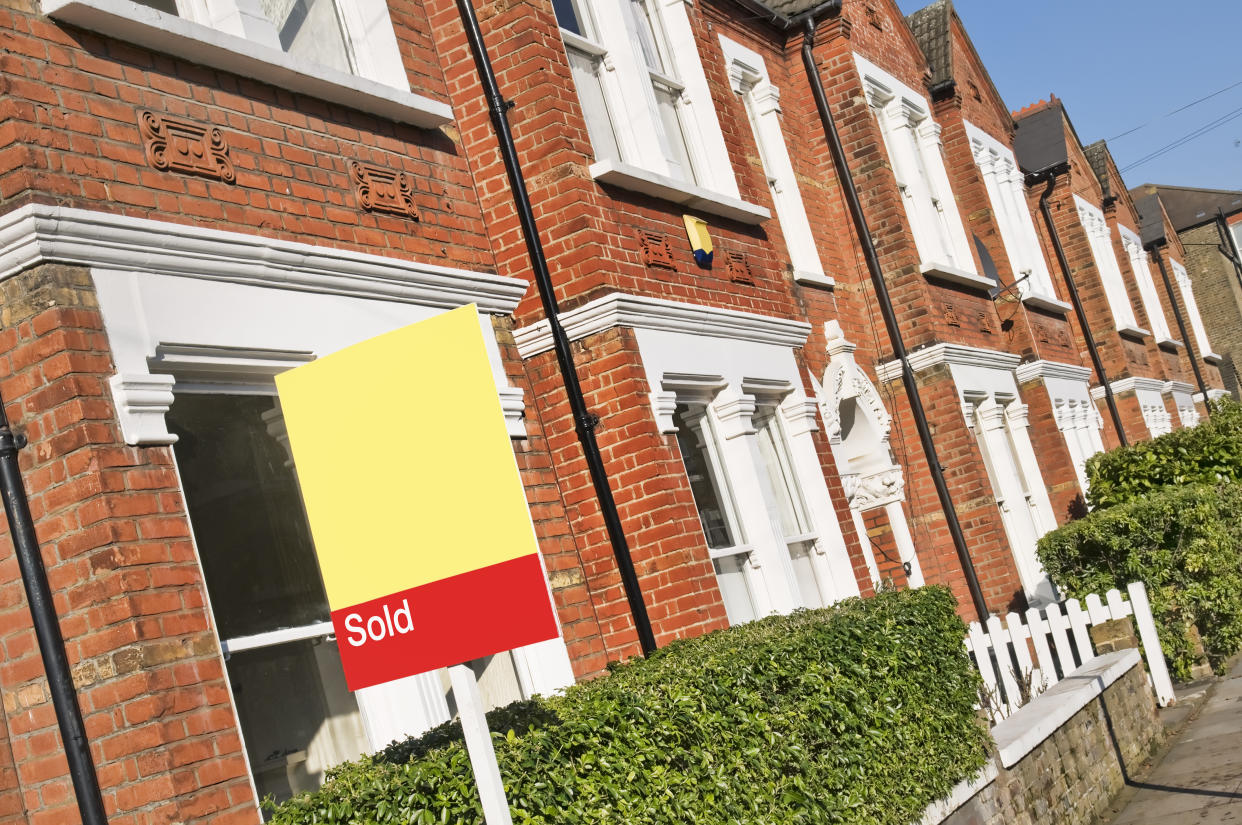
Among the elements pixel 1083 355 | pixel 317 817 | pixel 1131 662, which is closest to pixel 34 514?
pixel 317 817

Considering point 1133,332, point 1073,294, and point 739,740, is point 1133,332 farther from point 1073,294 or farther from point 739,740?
point 739,740

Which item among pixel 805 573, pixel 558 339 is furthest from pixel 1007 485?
pixel 558 339

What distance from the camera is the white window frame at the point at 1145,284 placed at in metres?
27.5

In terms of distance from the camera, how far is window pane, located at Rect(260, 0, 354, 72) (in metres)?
6.94

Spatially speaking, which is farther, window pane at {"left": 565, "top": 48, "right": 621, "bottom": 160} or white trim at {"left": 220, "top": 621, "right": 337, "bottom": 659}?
window pane at {"left": 565, "top": 48, "right": 621, "bottom": 160}

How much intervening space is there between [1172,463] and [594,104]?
387 inches

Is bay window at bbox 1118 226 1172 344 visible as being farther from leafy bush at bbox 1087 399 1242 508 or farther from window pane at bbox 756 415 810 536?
window pane at bbox 756 415 810 536

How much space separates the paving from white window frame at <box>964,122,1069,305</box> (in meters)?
7.51

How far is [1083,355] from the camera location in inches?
886

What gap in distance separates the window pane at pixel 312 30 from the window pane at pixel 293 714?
3.16 metres

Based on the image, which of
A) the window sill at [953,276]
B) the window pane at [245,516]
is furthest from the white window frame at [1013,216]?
the window pane at [245,516]

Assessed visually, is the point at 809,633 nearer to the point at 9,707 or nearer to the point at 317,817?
the point at 317,817

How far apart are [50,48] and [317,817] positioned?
10.3ft

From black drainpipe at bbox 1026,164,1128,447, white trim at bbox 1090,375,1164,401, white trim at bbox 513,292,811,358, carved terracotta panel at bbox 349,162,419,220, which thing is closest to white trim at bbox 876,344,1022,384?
white trim at bbox 513,292,811,358
